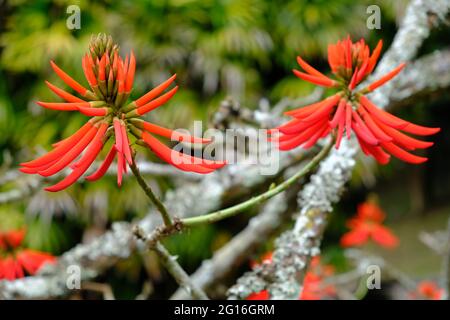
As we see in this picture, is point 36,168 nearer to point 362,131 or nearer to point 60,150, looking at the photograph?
point 60,150

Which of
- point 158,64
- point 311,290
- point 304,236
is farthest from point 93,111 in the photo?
point 158,64

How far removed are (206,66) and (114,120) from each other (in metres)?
1.81

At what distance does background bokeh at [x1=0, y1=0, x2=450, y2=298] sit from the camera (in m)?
2.08

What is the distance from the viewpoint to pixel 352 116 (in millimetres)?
436

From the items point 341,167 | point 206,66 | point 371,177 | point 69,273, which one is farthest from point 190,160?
point 371,177

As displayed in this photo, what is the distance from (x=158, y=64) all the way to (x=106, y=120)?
1800 millimetres

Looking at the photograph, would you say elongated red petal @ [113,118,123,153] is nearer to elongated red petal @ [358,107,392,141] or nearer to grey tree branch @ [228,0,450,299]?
elongated red petal @ [358,107,392,141]

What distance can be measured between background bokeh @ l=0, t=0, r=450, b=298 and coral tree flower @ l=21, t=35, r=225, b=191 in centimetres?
169

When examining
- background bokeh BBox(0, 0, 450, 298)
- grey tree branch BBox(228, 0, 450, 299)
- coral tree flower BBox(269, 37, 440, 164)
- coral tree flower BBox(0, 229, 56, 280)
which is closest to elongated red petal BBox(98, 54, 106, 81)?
coral tree flower BBox(269, 37, 440, 164)

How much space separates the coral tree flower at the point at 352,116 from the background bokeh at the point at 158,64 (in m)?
1.63

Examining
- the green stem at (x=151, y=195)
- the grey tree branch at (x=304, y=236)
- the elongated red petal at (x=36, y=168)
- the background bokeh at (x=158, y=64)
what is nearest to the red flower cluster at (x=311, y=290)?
the grey tree branch at (x=304, y=236)

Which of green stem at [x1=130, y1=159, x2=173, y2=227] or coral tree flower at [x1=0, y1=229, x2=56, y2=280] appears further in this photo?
coral tree flower at [x1=0, y1=229, x2=56, y2=280]
